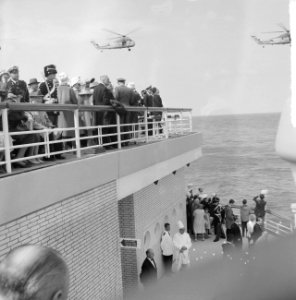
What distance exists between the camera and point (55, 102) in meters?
5.83

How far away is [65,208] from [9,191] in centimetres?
124

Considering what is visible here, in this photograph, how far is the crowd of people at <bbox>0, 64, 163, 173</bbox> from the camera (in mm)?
4777

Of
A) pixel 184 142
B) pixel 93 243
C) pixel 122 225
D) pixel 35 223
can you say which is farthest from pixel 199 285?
pixel 184 142

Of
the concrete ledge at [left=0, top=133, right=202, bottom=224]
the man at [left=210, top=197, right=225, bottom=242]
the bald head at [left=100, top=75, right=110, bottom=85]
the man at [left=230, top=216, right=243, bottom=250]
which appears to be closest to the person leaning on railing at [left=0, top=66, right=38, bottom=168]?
the concrete ledge at [left=0, top=133, right=202, bottom=224]

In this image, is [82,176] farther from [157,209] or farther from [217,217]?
[217,217]

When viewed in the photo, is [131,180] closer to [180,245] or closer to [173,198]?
[180,245]

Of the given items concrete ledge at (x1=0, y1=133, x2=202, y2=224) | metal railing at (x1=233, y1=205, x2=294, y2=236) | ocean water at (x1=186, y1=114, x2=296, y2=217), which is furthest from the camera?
ocean water at (x1=186, y1=114, x2=296, y2=217)

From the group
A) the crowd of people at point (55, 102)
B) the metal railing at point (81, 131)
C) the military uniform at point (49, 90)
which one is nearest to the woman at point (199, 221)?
the metal railing at point (81, 131)

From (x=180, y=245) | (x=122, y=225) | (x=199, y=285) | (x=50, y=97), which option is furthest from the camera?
(x=180, y=245)

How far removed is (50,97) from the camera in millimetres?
5836

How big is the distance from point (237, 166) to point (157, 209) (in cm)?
6338

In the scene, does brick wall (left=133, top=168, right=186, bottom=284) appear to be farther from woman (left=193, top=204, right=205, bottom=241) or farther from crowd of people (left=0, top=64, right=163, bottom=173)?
crowd of people (left=0, top=64, right=163, bottom=173)

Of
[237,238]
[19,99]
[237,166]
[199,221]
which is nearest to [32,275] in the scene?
[237,238]

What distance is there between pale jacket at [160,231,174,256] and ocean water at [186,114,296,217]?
34657 millimetres
